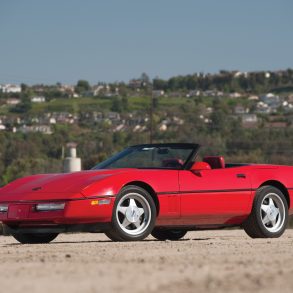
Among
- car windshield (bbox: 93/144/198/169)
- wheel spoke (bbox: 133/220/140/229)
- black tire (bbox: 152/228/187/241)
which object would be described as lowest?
black tire (bbox: 152/228/187/241)

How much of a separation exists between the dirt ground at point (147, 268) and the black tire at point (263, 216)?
2041 millimetres

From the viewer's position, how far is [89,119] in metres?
118

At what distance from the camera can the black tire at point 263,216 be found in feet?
44.0

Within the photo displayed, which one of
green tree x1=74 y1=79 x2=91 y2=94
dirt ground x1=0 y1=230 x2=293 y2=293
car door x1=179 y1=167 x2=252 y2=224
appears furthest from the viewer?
green tree x1=74 y1=79 x2=91 y2=94

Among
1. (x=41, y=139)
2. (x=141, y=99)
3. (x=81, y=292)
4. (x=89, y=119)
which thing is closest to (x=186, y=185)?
(x=81, y=292)

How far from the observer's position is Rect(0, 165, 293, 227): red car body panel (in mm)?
12008

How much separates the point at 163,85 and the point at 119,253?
541ft

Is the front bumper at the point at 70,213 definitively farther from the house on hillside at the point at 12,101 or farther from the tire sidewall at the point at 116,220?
the house on hillside at the point at 12,101

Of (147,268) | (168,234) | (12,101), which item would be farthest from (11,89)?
(147,268)

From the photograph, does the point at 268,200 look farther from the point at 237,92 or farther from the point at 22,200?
the point at 237,92

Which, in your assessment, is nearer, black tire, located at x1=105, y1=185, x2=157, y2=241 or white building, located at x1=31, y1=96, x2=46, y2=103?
black tire, located at x1=105, y1=185, x2=157, y2=241

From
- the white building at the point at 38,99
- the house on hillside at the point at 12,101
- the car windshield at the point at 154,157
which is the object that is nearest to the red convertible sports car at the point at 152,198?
the car windshield at the point at 154,157

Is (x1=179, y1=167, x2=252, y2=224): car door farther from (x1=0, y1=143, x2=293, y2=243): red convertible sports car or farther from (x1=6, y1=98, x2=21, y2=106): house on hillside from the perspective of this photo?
(x1=6, y1=98, x2=21, y2=106): house on hillside

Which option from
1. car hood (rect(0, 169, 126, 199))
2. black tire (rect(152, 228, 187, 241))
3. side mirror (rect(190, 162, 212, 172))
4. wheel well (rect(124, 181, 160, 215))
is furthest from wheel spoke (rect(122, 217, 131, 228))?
black tire (rect(152, 228, 187, 241))
